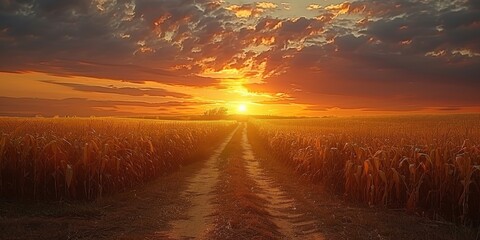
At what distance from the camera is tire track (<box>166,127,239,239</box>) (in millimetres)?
11016

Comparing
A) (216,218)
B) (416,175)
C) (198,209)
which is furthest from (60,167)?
(416,175)

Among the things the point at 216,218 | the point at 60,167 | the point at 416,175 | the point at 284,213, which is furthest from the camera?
the point at 60,167

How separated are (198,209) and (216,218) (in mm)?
1598

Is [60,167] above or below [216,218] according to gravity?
above

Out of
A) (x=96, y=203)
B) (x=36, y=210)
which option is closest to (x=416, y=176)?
(x=96, y=203)

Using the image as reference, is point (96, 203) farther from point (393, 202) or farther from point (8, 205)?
point (393, 202)

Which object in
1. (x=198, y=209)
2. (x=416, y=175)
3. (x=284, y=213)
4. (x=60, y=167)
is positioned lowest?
(x=284, y=213)

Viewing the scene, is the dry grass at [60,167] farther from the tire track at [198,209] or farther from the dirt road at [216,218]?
the tire track at [198,209]

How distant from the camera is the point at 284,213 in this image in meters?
13.9

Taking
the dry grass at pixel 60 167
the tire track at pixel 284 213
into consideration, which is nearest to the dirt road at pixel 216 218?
the tire track at pixel 284 213

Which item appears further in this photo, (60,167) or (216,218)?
(60,167)

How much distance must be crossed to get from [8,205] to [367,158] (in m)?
13.3

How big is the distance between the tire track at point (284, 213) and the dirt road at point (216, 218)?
0.03 meters

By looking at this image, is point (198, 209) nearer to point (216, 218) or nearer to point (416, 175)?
point (216, 218)
